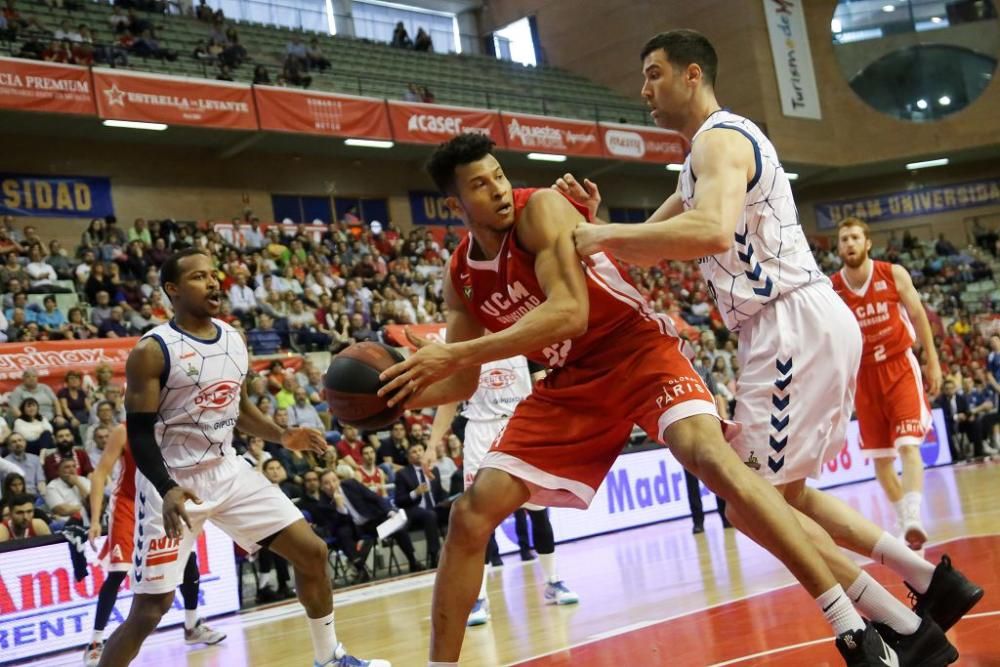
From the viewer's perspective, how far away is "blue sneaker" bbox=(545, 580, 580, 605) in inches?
295

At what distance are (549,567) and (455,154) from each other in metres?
4.51

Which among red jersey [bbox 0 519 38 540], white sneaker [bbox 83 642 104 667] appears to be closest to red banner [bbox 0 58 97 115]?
red jersey [bbox 0 519 38 540]

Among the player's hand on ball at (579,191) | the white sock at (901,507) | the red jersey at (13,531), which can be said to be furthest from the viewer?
the red jersey at (13,531)

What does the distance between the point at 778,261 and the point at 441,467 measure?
8740 mm

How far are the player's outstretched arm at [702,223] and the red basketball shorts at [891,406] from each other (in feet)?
12.0

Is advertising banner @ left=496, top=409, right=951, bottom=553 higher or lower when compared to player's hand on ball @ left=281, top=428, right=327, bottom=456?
lower

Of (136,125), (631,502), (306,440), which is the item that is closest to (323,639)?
(306,440)

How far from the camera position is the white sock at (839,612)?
12.0 feet

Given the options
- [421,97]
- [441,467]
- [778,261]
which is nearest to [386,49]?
[421,97]

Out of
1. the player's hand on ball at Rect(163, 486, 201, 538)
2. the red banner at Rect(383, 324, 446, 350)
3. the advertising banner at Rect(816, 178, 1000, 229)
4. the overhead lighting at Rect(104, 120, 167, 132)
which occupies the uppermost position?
the overhead lighting at Rect(104, 120, 167, 132)

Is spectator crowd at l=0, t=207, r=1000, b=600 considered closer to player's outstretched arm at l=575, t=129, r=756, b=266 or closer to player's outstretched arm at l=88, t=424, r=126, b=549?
player's outstretched arm at l=88, t=424, r=126, b=549

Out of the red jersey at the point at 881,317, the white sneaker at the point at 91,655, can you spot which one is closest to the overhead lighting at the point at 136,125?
the white sneaker at the point at 91,655

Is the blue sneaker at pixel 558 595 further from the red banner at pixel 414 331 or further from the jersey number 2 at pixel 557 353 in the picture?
the red banner at pixel 414 331

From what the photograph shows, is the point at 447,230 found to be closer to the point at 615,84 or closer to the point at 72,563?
the point at 615,84
